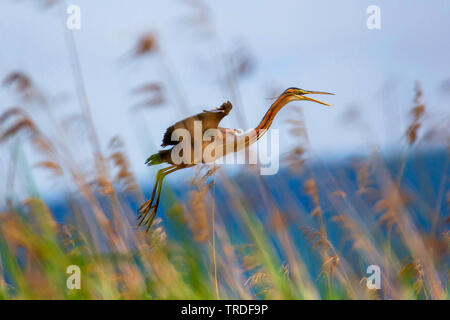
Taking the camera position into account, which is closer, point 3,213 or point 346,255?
point 3,213

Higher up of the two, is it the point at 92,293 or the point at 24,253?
the point at 24,253

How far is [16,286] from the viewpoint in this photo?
2.30 meters

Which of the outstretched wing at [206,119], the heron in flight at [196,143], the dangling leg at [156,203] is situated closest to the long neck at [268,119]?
the heron in flight at [196,143]

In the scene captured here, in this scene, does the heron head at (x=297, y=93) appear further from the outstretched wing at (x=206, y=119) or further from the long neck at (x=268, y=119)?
the outstretched wing at (x=206, y=119)

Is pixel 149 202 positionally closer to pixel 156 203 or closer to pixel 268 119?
pixel 156 203

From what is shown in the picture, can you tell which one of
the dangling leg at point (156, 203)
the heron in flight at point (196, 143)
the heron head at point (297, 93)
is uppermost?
the heron head at point (297, 93)

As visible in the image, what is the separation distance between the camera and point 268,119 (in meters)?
2.50

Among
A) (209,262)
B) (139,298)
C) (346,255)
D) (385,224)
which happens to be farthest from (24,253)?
(385,224)

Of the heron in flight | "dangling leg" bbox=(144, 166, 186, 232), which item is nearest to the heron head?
the heron in flight

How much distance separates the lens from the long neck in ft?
7.86

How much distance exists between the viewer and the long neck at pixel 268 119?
2.39 m
